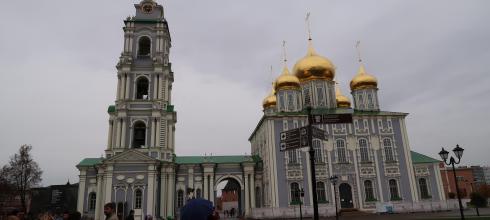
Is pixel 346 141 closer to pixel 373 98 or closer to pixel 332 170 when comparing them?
pixel 332 170

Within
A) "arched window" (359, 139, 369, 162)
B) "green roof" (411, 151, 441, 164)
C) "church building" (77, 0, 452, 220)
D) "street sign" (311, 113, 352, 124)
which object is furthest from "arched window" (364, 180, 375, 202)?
"street sign" (311, 113, 352, 124)

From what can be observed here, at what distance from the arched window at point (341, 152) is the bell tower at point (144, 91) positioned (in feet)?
55.5

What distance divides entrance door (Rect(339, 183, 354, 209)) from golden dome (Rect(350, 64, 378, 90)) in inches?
490

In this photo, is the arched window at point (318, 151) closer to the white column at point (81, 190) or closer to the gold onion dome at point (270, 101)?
the gold onion dome at point (270, 101)

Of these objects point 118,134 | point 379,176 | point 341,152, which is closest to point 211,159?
point 118,134

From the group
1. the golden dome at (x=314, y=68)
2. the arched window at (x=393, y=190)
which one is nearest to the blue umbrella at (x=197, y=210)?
the arched window at (x=393, y=190)

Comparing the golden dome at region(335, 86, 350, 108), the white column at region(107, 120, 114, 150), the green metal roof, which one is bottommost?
the green metal roof

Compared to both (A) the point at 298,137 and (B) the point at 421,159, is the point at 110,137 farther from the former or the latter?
(B) the point at 421,159

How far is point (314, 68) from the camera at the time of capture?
4419cm

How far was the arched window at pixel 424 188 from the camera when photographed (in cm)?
3987

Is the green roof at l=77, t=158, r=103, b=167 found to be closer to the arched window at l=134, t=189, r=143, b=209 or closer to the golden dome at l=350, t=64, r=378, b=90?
the arched window at l=134, t=189, r=143, b=209

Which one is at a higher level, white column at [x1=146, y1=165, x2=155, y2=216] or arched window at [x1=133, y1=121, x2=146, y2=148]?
arched window at [x1=133, y1=121, x2=146, y2=148]

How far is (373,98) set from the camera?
145ft

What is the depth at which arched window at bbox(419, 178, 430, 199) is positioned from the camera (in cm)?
3987
